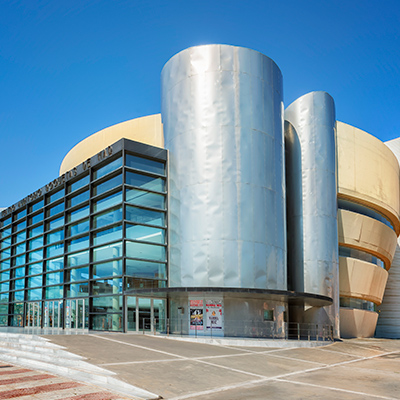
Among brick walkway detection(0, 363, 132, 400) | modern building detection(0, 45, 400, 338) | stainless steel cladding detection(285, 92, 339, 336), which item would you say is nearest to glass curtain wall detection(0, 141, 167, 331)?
modern building detection(0, 45, 400, 338)

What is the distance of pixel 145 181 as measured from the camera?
34000 mm

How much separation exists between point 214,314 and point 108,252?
8.81 meters

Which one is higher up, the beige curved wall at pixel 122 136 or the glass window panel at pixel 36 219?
the beige curved wall at pixel 122 136

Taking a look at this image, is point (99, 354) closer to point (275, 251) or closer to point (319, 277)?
point (275, 251)

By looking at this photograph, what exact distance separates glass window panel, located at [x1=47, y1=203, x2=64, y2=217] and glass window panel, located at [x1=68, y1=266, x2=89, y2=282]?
19.4 feet

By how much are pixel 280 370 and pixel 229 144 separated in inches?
687

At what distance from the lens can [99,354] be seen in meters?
18.7

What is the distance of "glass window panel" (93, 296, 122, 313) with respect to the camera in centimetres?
3191

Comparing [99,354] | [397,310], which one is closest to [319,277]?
[397,310]

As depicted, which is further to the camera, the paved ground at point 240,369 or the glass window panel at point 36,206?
the glass window panel at point 36,206

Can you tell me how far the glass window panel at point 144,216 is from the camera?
3288 centimetres

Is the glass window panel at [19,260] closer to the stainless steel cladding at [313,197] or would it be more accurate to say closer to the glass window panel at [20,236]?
the glass window panel at [20,236]

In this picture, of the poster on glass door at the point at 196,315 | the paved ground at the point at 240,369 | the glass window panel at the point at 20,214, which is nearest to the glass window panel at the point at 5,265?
the glass window panel at the point at 20,214

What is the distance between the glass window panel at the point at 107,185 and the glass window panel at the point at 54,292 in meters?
8.96
